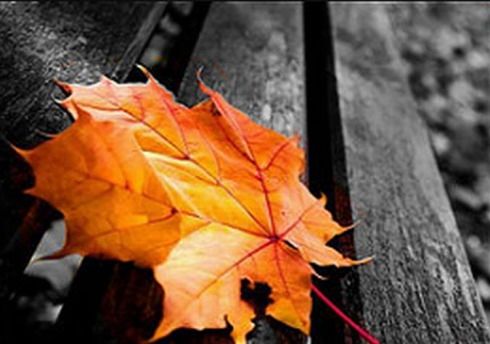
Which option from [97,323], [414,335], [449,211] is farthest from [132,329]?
[449,211]

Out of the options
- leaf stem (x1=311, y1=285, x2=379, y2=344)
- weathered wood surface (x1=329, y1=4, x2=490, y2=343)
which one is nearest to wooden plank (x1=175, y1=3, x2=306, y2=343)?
weathered wood surface (x1=329, y1=4, x2=490, y2=343)

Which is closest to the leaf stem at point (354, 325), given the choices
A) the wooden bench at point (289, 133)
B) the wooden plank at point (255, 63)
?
the wooden bench at point (289, 133)

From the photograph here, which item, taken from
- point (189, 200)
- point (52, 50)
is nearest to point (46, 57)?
point (52, 50)

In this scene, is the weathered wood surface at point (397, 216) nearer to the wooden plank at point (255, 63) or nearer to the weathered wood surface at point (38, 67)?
the wooden plank at point (255, 63)

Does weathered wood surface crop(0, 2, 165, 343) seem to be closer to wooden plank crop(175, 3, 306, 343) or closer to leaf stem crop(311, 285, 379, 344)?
wooden plank crop(175, 3, 306, 343)

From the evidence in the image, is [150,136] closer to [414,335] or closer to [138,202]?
[138,202]
